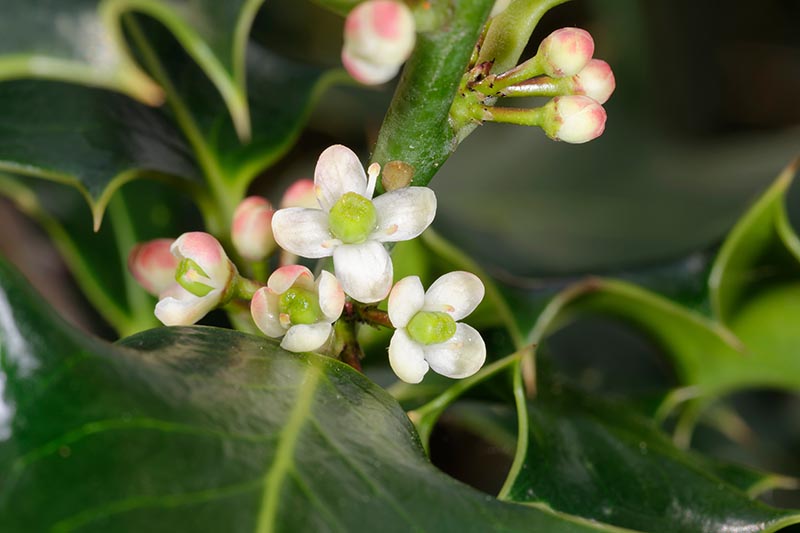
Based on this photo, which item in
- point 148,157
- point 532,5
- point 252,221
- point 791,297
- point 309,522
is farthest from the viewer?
point 791,297

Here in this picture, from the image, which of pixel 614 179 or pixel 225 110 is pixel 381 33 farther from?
pixel 614 179

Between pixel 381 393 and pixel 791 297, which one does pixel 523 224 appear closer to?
pixel 791 297

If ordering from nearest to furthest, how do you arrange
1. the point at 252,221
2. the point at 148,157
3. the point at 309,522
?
the point at 309,522, the point at 252,221, the point at 148,157

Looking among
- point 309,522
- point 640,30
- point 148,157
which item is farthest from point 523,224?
point 309,522

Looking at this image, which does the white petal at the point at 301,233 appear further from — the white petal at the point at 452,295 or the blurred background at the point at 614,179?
the blurred background at the point at 614,179

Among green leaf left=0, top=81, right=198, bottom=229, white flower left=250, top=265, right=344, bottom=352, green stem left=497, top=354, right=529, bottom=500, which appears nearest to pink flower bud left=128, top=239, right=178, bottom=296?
green leaf left=0, top=81, right=198, bottom=229

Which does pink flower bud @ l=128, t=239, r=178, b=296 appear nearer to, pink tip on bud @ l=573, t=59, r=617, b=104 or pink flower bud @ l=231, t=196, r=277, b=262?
pink flower bud @ l=231, t=196, r=277, b=262

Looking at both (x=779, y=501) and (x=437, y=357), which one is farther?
(x=779, y=501)
